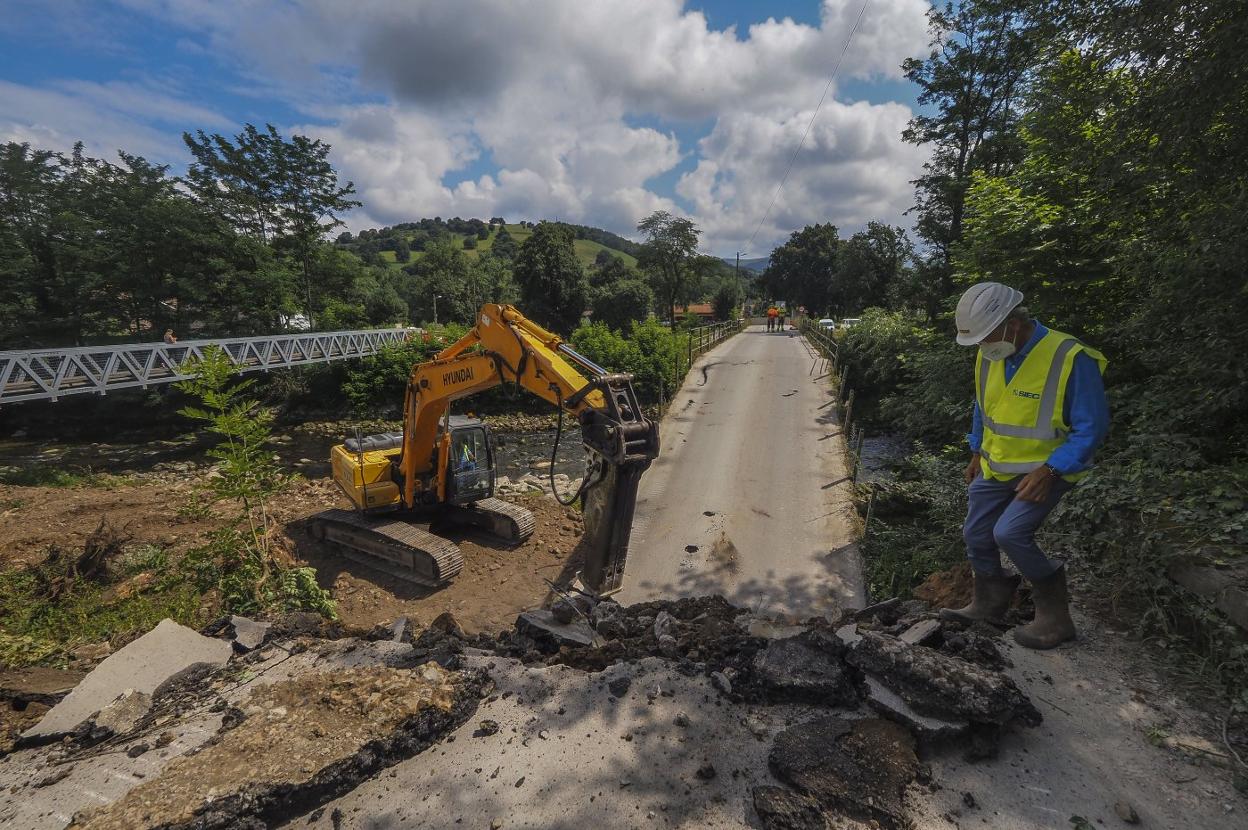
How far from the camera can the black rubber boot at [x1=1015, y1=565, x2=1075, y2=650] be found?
3.38 m

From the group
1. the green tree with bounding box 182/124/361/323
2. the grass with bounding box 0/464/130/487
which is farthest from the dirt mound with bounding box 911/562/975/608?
the green tree with bounding box 182/124/361/323

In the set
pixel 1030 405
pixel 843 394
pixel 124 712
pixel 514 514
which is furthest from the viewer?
pixel 843 394

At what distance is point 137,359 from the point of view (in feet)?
60.7

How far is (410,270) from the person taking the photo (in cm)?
8238

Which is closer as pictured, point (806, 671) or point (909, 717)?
point (909, 717)

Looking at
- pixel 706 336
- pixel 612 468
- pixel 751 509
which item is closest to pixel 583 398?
pixel 612 468

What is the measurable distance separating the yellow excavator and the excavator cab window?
2 cm

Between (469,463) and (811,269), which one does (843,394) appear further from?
(811,269)

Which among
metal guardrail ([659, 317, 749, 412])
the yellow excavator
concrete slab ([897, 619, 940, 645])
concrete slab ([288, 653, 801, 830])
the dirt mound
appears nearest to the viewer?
concrete slab ([288, 653, 801, 830])

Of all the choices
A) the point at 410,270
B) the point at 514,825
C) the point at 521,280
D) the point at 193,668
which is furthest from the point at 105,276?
the point at 410,270

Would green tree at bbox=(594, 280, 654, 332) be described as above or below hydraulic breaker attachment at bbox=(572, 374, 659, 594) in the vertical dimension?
above

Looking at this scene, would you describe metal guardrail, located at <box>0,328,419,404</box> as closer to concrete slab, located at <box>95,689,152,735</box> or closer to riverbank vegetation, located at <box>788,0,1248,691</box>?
concrete slab, located at <box>95,689,152,735</box>

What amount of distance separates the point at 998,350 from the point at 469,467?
733 centimetres

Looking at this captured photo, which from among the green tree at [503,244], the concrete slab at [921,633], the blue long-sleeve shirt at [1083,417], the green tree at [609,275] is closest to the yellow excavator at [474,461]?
the concrete slab at [921,633]
